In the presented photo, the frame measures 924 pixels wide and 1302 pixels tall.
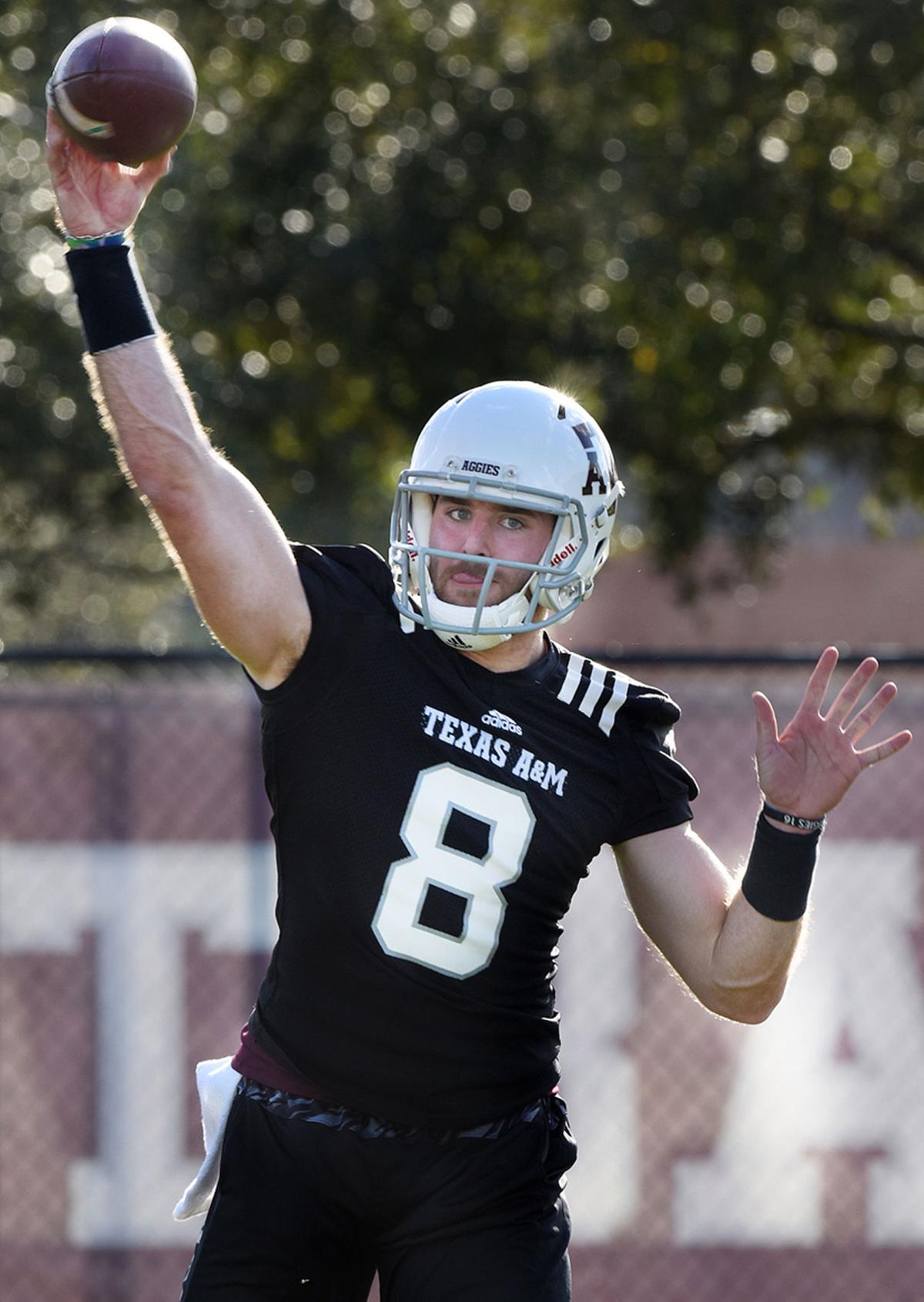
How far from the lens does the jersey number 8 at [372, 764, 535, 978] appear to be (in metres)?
2.96

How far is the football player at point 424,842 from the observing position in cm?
292

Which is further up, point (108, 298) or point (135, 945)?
point (108, 298)

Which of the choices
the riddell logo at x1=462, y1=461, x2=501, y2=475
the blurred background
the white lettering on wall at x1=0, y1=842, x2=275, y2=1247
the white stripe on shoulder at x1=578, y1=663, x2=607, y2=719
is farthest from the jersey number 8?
the white lettering on wall at x1=0, y1=842, x2=275, y2=1247

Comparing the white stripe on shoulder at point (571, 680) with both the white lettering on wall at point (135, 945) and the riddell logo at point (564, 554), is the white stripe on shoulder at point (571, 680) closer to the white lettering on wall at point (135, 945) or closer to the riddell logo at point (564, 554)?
the riddell logo at point (564, 554)

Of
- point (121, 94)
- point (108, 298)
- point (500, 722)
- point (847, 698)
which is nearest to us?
point (108, 298)

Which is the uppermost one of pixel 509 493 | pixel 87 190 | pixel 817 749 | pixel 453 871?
pixel 87 190

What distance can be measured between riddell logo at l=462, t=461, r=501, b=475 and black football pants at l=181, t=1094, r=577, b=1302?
1174 mm

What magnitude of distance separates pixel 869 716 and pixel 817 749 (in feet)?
0.39

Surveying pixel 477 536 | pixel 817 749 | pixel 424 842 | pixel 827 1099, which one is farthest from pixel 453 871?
pixel 827 1099

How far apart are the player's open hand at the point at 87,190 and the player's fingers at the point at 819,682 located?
4.73 ft

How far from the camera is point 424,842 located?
2980 millimetres

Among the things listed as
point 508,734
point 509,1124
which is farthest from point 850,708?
point 509,1124

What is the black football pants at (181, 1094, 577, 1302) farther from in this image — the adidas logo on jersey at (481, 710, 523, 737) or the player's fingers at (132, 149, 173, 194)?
the player's fingers at (132, 149, 173, 194)

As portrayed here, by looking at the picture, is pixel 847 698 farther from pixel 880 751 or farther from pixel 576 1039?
pixel 576 1039
